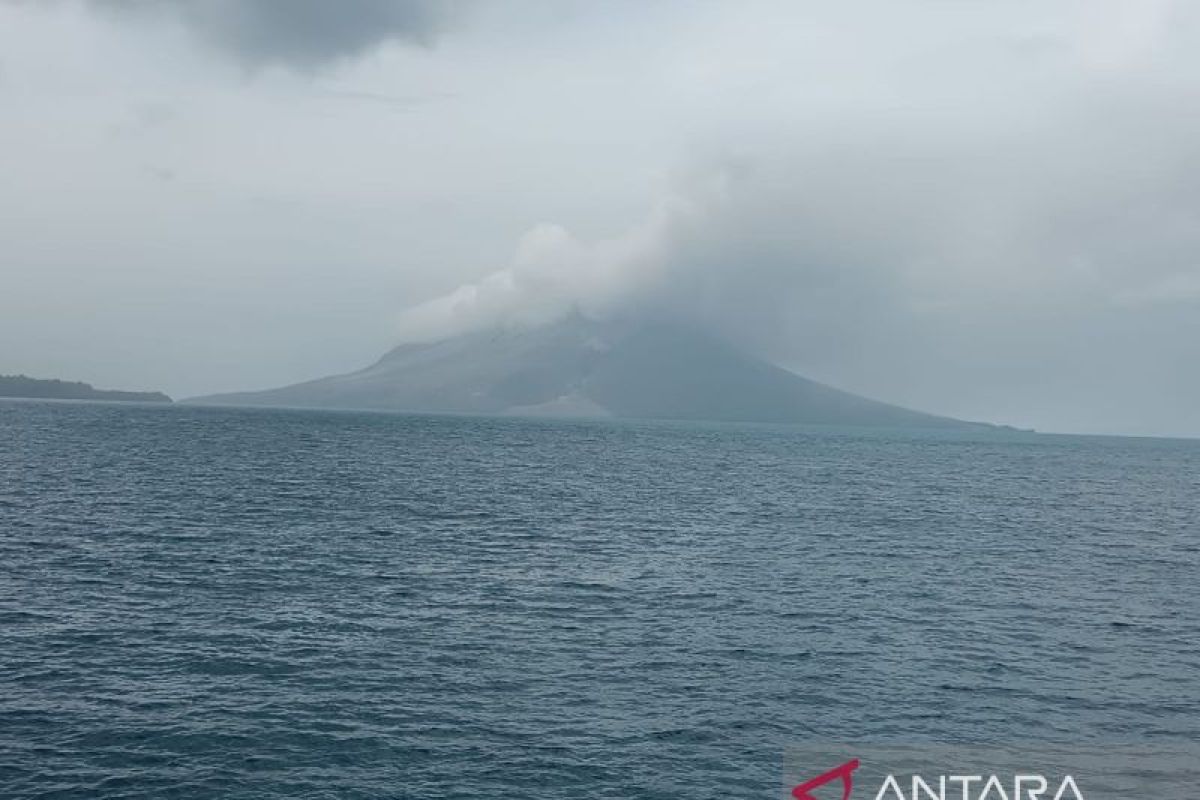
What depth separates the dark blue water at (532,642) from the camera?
3384 cm

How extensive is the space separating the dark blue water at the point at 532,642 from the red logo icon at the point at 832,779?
964mm

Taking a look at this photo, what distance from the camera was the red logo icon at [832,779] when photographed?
3225 centimetres

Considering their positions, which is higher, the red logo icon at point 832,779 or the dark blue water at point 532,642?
the dark blue water at point 532,642

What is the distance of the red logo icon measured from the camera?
3225 centimetres

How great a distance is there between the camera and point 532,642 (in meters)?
48.7

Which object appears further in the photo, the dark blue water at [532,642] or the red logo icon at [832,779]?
the dark blue water at [532,642]

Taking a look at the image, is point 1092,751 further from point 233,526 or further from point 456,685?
point 233,526

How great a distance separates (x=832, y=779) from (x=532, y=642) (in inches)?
741

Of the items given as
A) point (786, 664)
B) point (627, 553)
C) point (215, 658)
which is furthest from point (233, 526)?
point (786, 664)

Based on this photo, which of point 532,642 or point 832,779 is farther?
point 532,642

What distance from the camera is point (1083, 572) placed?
75.7 m

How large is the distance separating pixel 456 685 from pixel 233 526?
46.3 meters

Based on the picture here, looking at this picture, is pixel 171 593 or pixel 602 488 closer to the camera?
pixel 171 593

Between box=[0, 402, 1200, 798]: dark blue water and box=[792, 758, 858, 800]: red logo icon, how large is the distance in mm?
964
